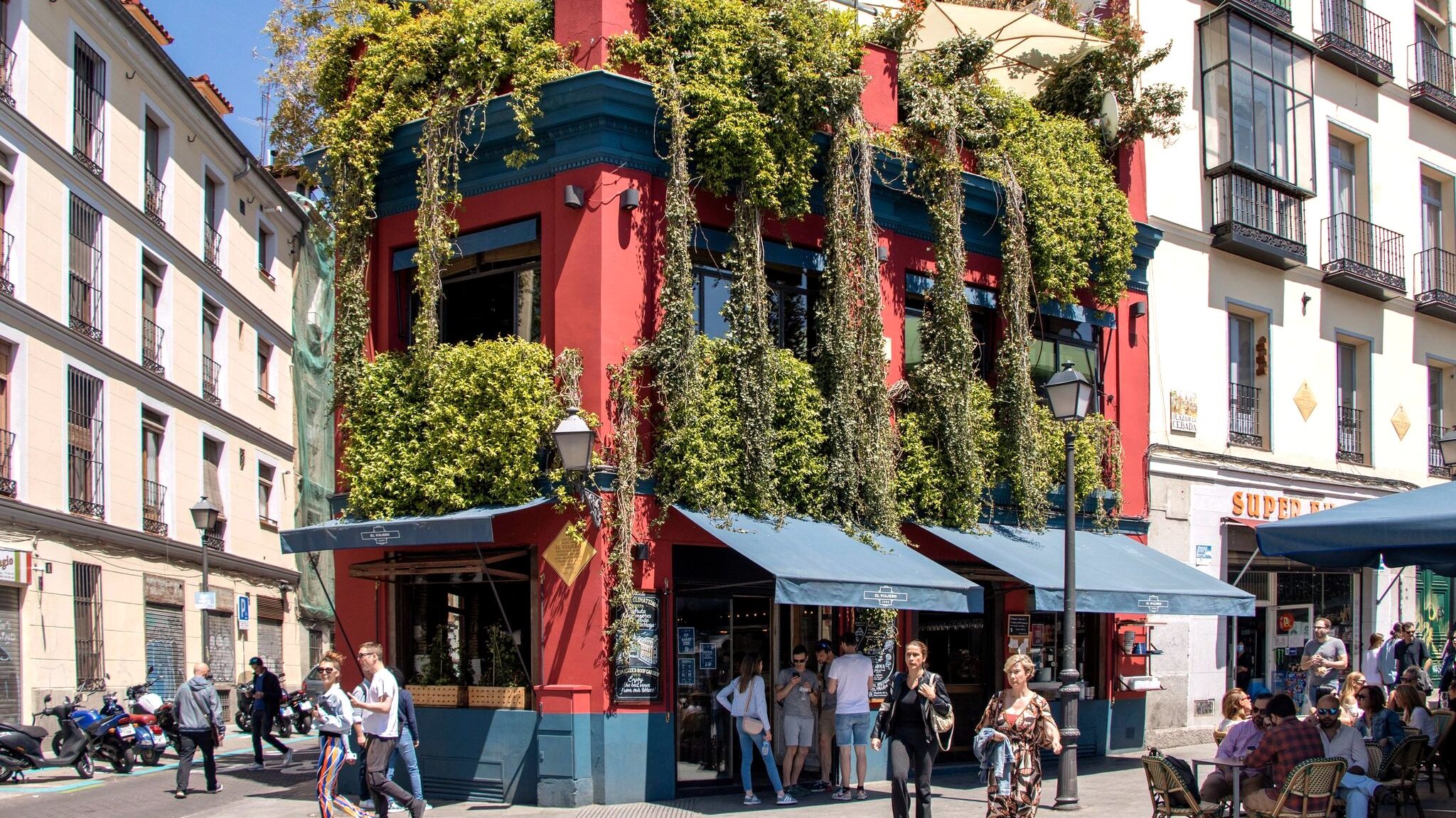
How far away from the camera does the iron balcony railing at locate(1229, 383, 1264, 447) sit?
2117cm

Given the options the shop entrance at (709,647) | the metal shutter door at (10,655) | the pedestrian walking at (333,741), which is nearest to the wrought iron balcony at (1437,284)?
the shop entrance at (709,647)

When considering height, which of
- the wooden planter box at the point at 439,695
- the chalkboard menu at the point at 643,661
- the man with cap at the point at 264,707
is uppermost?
the chalkboard menu at the point at 643,661

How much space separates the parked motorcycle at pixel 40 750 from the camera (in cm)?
1736

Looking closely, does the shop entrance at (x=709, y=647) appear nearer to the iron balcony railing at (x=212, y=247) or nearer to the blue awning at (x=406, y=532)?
the blue awning at (x=406, y=532)

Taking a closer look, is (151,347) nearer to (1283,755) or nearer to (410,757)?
(410,757)

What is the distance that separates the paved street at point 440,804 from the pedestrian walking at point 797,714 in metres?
0.36

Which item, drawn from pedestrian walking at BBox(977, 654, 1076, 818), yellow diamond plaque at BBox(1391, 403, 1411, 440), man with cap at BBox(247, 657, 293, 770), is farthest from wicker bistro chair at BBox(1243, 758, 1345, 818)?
yellow diamond plaque at BBox(1391, 403, 1411, 440)

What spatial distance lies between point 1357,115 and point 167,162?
23.3m

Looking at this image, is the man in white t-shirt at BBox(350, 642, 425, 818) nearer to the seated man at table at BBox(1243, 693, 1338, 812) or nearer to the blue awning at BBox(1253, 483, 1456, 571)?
the seated man at table at BBox(1243, 693, 1338, 812)

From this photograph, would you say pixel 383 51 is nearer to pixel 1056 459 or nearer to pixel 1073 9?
pixel 1056 459

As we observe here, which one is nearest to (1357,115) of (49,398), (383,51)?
(383,51)

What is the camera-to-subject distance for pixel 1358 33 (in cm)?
2442

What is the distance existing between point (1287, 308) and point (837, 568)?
1238 centimetres

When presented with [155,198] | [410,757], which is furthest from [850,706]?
A: [155,198]
